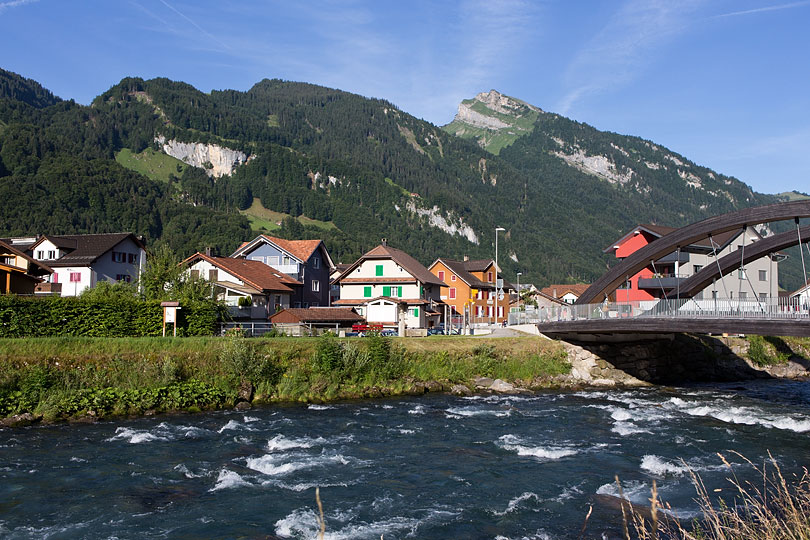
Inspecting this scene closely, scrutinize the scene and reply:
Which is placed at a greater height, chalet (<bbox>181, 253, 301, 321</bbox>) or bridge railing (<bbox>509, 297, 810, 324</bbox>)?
chalet (<bbox>181, 253, 301, 321</bbox>)

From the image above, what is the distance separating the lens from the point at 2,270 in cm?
4044

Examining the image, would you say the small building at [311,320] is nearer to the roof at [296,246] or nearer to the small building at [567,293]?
the roof at [296,246]

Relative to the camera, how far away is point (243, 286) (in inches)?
2105

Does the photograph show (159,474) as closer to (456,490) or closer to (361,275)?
(456,490)

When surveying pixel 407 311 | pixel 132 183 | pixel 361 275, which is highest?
pixel 132 183

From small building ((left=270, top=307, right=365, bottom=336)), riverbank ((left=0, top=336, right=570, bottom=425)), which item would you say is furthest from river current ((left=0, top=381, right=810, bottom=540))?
small building ((left=270, top=307, right=365, bottom=336))

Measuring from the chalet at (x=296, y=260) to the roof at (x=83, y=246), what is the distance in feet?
42.9

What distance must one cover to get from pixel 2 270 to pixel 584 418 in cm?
3808

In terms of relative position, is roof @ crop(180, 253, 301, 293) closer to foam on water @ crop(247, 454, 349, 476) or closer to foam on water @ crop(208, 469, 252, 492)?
foam on water @ crop(247, 454, 349, 476)

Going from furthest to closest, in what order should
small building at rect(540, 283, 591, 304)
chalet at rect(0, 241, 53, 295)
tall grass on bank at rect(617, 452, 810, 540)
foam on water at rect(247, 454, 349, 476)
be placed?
1. small building at rect(540, 283, 591, 304)
2. chalet at rect(0, 241, 53, 295)
3. foam on water at rect(247, 454, 349, 476)
4. tall grass on bank at rect(617, 452, 810, 540)

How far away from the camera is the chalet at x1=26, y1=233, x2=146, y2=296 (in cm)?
6247

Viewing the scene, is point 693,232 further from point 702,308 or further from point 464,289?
point 464,289

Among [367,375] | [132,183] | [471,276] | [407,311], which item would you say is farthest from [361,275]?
[132,183]

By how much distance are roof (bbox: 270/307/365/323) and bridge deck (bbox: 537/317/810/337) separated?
613 inches
